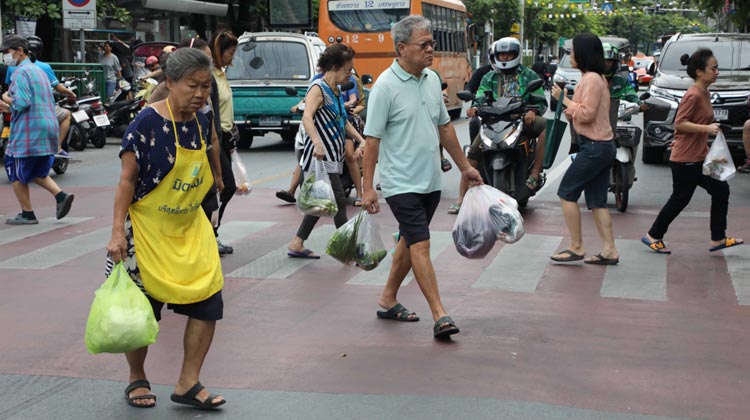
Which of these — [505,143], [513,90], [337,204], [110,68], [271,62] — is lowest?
[337,204]

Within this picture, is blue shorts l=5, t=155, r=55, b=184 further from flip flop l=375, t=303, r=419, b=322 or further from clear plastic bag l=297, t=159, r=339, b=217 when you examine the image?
flip flop l=375, t=303, r=419, b=322

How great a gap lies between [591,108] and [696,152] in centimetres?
124

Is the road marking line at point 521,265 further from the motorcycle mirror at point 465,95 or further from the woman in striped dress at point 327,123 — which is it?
the motorcycle mirror at point 465,95

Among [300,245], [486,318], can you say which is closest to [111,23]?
[300,245]

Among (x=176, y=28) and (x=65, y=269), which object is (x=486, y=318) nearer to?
(x=65, y=269)

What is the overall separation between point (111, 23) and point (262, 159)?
14792 mm

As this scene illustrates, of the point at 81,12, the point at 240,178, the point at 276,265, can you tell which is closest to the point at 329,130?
the point at 240,178

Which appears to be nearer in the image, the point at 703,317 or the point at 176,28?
the point at 703,317

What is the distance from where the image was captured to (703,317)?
687 cm

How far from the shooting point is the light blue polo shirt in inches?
249

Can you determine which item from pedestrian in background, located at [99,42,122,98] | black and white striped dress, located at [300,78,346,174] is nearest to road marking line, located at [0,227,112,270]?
black and white striped dress, located at [300,78,346,174]

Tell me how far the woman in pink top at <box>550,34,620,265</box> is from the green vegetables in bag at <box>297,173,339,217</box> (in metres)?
1.82

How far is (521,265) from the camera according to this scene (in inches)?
340

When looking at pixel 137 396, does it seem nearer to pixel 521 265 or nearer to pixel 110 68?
pixel 521 265
